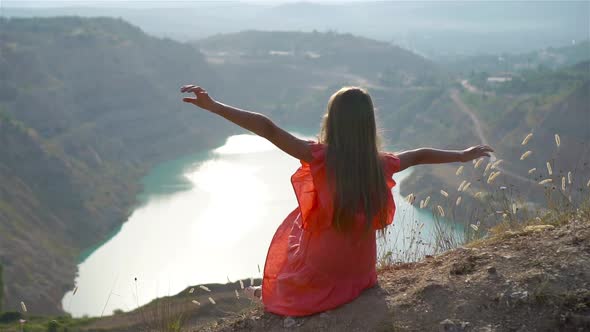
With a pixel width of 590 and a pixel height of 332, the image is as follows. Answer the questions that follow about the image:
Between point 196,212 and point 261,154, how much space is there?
14.8m

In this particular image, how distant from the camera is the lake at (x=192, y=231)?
2647 centimetres

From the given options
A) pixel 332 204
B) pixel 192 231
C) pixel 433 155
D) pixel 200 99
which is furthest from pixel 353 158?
pixel 192 231

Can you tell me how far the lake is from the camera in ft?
86.8

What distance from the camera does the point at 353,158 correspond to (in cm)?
300

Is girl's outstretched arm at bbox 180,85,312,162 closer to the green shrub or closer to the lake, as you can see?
the green shrub

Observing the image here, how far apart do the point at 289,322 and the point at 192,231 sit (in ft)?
105

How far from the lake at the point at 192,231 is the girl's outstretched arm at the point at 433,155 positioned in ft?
53.5

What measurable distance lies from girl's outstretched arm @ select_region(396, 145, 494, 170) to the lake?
642 inches

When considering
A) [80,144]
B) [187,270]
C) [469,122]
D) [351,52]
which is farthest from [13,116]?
[351,52]

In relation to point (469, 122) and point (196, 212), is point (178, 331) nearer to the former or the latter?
point (196, 212)

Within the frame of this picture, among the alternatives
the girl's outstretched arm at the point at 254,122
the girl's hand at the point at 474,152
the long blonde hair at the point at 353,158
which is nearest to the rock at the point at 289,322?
the long blonde hair at the point at 353,158

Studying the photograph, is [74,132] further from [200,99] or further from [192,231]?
[200,99]

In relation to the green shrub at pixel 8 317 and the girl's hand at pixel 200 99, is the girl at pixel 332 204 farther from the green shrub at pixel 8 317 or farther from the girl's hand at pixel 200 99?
the green shrub at pixel 8 317

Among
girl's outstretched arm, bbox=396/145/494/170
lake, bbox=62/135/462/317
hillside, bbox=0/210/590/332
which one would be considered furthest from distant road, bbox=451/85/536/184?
girl's outstretched arm, bbox=396/145/494/170
